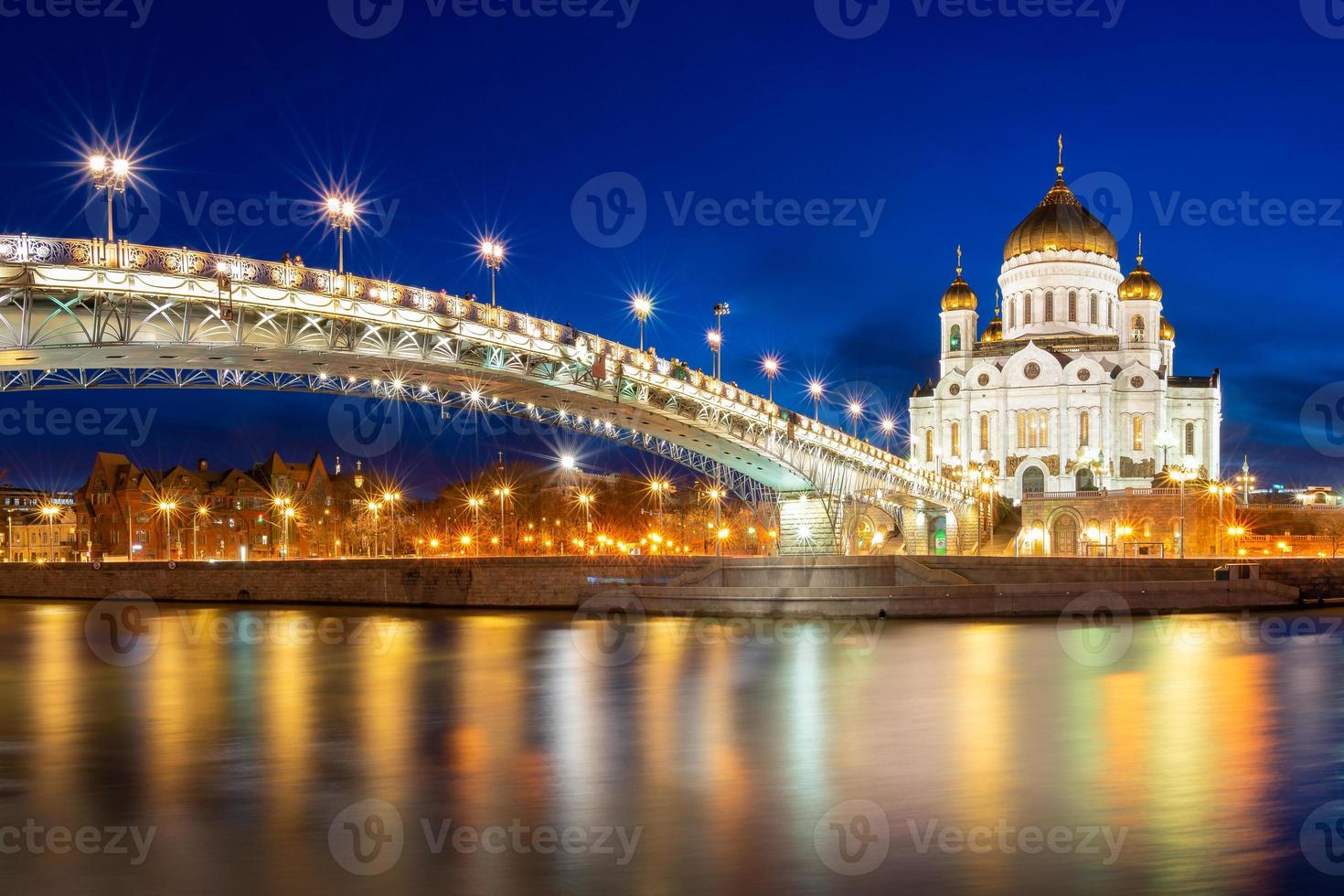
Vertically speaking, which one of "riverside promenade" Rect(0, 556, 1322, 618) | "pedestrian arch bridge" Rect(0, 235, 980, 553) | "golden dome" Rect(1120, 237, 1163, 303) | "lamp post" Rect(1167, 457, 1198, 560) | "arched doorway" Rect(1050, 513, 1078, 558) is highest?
"golden dome" Rect(1120, 237, 1163, 303)

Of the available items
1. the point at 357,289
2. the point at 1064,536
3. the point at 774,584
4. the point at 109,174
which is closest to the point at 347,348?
the point at 357,289

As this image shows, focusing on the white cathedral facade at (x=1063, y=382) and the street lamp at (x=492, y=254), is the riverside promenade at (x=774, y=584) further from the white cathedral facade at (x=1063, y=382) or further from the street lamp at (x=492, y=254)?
the white cathedral facade at (x=1063, y=382)

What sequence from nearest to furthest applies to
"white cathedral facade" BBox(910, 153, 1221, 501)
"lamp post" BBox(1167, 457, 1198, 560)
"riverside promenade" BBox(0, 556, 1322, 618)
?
1. "riverside promenade" BBox(0, 556, 1322, 618)
2. "lamp post" BBox(1167, 457, 1198, 560)
3. "white cathedral facade" BBox(910, 153, 1221, 501)

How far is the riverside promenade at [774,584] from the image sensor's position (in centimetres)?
4156

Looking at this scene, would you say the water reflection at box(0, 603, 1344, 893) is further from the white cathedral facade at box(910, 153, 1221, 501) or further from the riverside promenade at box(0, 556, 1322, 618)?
the white cathedral facade at box(910, 153, 1221, 501)

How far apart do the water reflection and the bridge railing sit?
961 cm

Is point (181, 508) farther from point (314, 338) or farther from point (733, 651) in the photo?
point (733, 651)

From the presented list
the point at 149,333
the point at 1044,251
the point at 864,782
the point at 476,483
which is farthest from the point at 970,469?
the point at 864,782

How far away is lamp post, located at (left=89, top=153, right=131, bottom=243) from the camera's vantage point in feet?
85.1

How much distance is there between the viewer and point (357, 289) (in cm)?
3316

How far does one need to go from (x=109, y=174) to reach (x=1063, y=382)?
71.0 metres

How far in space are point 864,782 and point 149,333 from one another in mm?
22708

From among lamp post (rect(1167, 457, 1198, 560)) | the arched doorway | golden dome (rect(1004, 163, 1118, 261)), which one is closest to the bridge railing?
lamp post (rect(1167, 457, 1198, 560))

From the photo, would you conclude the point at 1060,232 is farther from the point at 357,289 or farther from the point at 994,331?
the point at 357,289
